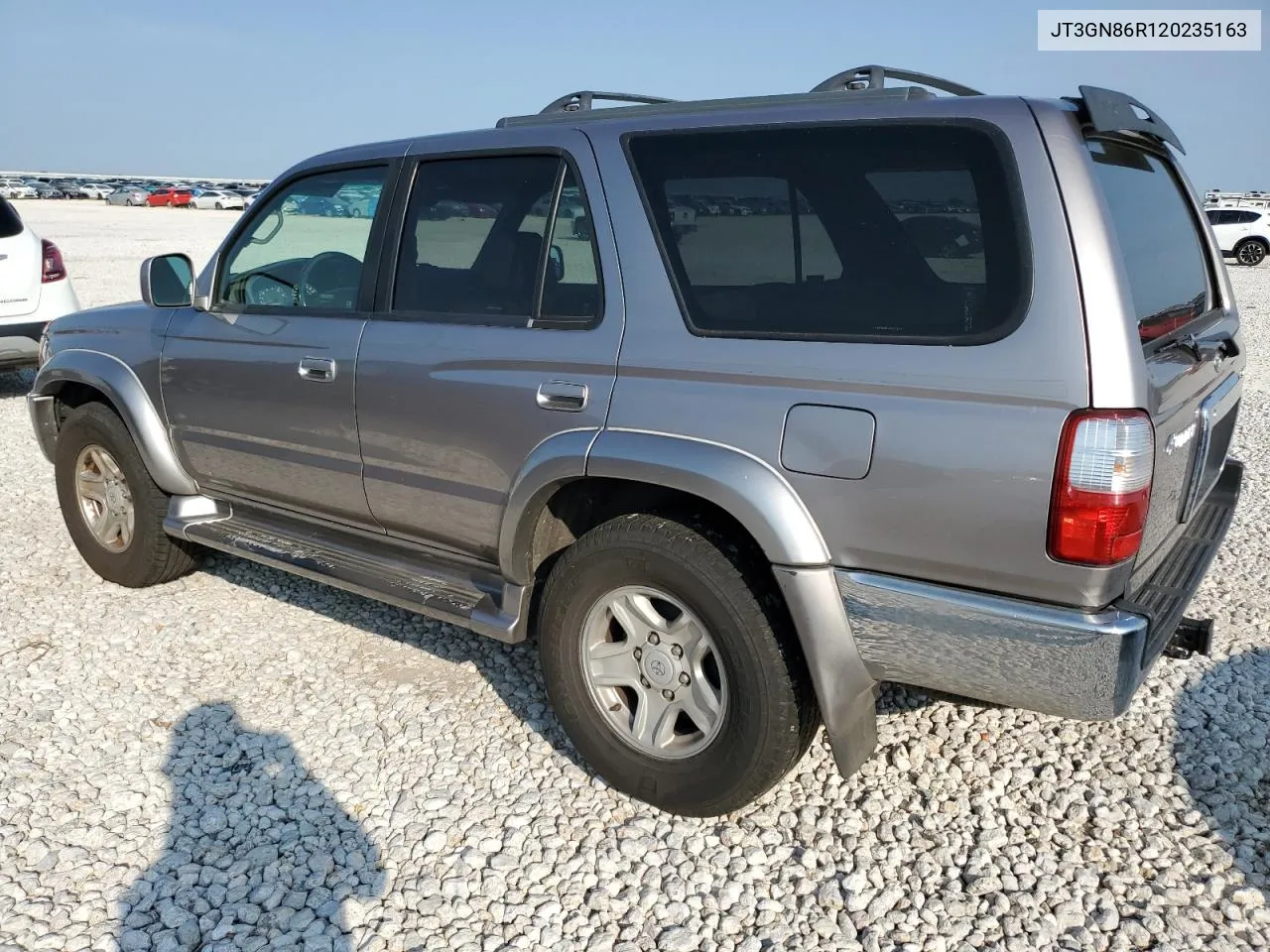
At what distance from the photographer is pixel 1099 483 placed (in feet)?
7.13

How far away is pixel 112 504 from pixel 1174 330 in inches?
169

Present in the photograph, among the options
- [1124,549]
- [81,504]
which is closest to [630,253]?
[1124,549]

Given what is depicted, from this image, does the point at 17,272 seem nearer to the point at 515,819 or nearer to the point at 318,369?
the point at 318,369

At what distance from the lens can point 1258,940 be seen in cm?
245

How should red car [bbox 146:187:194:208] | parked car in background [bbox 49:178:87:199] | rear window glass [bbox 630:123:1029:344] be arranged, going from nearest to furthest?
rear window glass [bbox 630:123:1029:344] < red car [bbox 146:187:194:208] < parked car in background [bbox 49:178:87:199]

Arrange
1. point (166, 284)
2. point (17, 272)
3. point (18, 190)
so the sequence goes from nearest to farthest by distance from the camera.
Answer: point (166, 284), point (17, 272), point (18, 190)

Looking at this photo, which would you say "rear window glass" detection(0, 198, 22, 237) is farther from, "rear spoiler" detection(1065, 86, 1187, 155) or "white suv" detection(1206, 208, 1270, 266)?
"white suv" detection(1206, 208, 1270, 266)

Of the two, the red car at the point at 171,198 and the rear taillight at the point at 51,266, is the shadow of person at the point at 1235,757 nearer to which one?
the rear taillight at the point at 51,266

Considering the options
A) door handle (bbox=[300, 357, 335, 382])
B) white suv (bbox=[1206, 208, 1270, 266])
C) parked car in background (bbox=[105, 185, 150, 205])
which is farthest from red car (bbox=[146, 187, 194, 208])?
door handle (bbox=[300, 357, 335, 382])

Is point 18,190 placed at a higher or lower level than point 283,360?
higher

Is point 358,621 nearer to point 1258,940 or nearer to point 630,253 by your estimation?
point 630,253

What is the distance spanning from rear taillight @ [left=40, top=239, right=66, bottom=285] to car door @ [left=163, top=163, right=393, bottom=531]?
4.82 metres

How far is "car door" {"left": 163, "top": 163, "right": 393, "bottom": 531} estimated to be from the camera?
3.58 meters

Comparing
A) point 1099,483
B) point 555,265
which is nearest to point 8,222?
point 555,265
